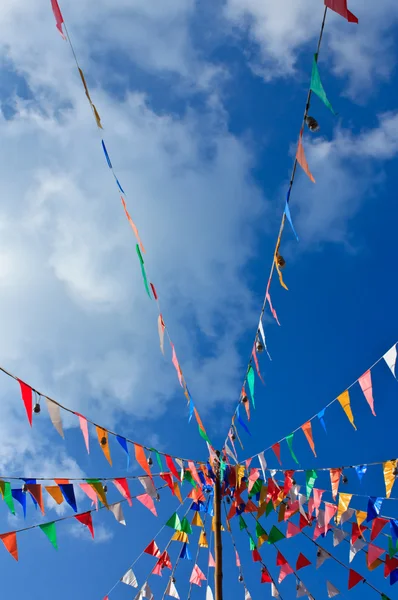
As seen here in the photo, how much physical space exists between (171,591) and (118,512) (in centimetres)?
245

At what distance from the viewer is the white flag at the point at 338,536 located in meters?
7.36

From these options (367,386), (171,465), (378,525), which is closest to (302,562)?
(378,525)

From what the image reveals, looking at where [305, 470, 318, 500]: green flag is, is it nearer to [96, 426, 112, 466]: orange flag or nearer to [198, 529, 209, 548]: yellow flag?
[198, 529, 209, 548]: yellow flag

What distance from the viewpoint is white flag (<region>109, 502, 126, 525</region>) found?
666cm

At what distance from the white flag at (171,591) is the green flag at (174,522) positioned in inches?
48.3

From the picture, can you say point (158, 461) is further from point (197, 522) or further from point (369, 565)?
point (369, 565)

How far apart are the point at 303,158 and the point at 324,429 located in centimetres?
364

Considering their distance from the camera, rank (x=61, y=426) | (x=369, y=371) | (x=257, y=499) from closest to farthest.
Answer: (x=61, y=426) < (x=369, y=371) < (x=257, y=499)

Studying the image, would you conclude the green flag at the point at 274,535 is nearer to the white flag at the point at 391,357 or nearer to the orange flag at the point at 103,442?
the orange flag at the point at 103,442

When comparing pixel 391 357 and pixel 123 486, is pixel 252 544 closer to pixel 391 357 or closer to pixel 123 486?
pixel 123 486

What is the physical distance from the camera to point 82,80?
13.4 feet

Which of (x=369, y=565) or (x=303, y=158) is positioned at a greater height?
(x=303, y=158)

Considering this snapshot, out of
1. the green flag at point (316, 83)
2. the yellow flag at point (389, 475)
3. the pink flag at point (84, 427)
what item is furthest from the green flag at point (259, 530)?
the green flag at point (316, 83)

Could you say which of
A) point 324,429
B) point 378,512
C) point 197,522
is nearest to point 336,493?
point 378,512
